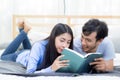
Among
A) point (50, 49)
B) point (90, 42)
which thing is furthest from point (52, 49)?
point (90, 42)

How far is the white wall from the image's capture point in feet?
10.8

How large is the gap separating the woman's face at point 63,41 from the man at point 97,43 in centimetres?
10

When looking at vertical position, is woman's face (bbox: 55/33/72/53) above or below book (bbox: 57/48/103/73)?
above

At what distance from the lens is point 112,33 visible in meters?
2.69

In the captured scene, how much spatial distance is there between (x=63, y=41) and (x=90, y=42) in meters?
0.17

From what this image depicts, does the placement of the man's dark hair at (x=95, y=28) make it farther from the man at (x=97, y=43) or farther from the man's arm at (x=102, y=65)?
the man's arm at (x=102, y=65)

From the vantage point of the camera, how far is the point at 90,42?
5.66ft

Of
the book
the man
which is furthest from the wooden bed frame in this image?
the book

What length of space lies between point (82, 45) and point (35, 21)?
1647 mm

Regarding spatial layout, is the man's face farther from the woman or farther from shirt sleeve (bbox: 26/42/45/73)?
shirt sleeve (bbox: 26/42/45/73)

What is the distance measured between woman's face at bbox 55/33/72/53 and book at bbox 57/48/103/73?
0.15 m

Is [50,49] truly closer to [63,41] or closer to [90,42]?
[63,41]

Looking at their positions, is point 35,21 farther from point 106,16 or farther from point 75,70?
point 75,70
